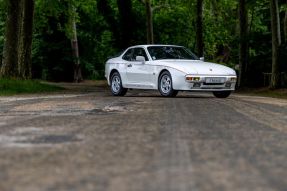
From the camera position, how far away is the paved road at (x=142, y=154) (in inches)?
150

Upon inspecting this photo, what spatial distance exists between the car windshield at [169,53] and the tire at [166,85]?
951 millimetres

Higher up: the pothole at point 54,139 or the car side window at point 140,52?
the car side window at point 140,52

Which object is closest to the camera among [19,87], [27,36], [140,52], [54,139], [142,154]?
[142,154]

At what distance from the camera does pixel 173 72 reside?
637 inches

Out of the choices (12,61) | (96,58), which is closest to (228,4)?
(96,58)

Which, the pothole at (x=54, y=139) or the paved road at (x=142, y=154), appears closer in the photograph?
the paved road at (x=142, y=154)

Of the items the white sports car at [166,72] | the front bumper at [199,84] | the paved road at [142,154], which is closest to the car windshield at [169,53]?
the white sports car at [166,72]

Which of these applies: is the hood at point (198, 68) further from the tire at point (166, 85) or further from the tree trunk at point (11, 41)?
the tree trunk at point (11, 41)

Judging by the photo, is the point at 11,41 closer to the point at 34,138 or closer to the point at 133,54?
the point at 133,54

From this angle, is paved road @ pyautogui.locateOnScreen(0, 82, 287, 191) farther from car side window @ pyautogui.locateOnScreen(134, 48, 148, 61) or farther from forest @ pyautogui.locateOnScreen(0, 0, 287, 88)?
forest @ pyautogui.locateOnScreen(0, 0, 287, 88)

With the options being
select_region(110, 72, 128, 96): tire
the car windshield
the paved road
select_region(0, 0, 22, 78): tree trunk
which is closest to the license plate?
the car windshield

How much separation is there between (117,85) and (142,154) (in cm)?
1386

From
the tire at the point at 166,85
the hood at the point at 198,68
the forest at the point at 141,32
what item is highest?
the forest at the point at 141,32

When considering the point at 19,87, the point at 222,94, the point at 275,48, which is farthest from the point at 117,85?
the point at 275,48
